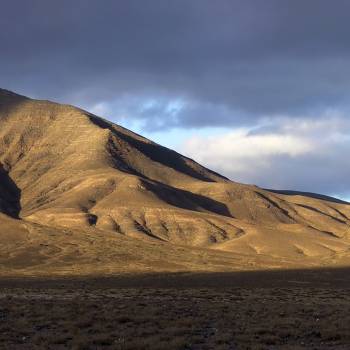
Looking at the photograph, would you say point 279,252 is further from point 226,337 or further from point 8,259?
point 226,337

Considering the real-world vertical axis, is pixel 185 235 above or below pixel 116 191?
below

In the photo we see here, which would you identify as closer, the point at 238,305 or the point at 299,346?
the point at 299,346

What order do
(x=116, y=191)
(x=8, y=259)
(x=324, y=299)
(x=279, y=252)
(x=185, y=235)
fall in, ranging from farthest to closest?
(x=116, y=191), (x=185, y=235), (x=279, y=252), (x=8, y=259), (x=324, y=299)

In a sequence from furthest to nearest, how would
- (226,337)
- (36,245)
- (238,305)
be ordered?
(36,245)
(238,305)
(226,337)

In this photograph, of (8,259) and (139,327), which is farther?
(8,259)

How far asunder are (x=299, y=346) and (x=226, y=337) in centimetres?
250

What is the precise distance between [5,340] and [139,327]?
5005 mm

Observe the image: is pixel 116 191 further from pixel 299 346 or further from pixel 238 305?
pixel 299 346

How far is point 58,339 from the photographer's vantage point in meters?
19.7

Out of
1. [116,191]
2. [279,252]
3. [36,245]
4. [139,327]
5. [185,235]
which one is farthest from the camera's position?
[116,191]

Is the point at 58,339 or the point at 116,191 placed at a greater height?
the point at 116,191

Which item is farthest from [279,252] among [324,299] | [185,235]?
[324,299]

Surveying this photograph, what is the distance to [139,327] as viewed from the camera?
22781 millimetres

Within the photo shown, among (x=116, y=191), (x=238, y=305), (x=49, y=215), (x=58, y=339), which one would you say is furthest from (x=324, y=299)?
(x=116, y=191)
